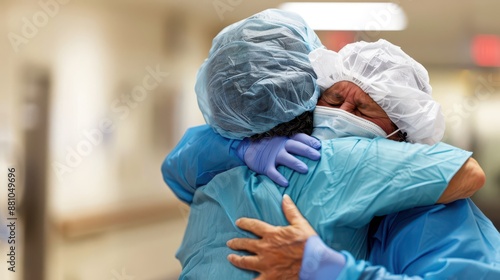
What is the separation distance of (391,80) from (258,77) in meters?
0.29

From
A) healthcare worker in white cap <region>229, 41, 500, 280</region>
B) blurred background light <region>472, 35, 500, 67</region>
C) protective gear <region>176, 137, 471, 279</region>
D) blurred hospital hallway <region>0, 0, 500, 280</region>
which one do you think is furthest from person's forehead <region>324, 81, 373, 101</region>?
blurred background light <region>472, 35, 500, 67</region>

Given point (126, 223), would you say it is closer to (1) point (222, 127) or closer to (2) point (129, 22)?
(2) point (129, 22)

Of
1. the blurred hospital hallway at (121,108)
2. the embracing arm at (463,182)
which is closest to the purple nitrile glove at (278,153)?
the embracing arm at (463,182)

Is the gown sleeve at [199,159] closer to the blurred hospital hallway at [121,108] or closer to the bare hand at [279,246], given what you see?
the bare hand at [279,246]

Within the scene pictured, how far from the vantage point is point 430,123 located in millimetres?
1045

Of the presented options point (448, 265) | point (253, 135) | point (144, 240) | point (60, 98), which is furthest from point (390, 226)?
point (60, 98)

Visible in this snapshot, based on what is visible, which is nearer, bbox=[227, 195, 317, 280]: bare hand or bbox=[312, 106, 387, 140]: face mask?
bbox=[227, 195, 317, 280]: bare hand

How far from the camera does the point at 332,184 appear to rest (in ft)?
3.18

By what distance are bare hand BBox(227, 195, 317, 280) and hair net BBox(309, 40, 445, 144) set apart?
0.99 feet

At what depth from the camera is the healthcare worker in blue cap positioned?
931mm

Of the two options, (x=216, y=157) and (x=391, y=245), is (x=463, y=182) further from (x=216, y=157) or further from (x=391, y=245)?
(x=216, y=157)

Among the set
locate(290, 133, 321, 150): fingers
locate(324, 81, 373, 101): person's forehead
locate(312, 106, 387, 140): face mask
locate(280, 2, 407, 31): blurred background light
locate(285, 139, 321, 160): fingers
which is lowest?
locate(285, 139, 321, 160): fingers

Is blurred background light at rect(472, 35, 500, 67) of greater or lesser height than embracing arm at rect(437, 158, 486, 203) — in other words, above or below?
above

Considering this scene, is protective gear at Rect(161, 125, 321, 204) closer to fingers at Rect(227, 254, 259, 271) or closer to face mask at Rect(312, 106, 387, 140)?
face mask at Rect(312, 106, 387, 140)
